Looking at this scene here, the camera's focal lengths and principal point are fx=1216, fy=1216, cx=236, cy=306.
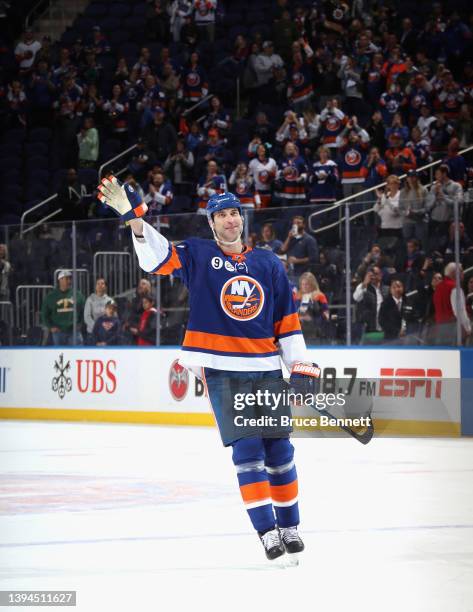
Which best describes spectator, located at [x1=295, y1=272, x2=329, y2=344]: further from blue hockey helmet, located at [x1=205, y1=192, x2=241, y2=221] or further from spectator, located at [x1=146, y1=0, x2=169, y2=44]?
spectator, located at [x1=146, y1=0, x2=169, y2=44]

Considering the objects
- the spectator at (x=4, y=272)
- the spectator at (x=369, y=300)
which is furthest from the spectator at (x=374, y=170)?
the spectator at (x=4, y=272)

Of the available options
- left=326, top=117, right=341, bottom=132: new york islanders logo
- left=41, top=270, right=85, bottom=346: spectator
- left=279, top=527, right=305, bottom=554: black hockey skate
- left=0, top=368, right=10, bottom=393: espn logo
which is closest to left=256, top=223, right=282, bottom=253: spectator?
left=41, top=270, right=85, bottom=346: spectator

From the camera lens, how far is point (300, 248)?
1365 cm

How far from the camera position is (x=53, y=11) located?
25.7 meters

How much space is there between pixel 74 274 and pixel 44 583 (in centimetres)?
1073

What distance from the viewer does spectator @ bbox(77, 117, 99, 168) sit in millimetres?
20859

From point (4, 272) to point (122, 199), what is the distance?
411 inches

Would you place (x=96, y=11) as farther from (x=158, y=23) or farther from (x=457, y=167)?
(x=457, y=167)

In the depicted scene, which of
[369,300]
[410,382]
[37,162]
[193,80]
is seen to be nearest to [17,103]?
[37,162]

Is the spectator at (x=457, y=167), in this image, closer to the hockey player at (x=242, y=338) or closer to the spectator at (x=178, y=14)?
the spectator at (x=178, y=14)

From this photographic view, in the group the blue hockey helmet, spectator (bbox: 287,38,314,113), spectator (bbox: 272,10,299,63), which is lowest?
the blue hockey helmet

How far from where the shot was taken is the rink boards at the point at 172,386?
44.1 ft

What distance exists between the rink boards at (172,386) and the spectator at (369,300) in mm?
327

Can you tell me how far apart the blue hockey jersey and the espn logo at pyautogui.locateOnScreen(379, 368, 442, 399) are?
24.9 feet
